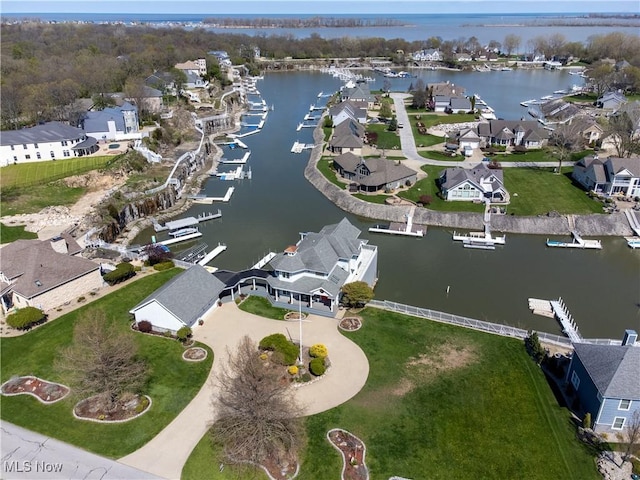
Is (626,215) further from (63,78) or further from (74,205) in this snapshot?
(63,78)

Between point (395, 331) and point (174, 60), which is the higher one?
point (174, 60)

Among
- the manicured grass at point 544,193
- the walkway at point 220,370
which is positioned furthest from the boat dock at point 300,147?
the walkway at point 220,370

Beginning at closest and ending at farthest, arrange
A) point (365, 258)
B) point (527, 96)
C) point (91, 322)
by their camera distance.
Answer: point (91, 322), point (365, 258), point (527, 96)

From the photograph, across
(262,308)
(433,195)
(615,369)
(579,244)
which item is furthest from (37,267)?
(579,244)

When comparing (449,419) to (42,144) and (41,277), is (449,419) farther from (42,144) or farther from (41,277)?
(42,144)

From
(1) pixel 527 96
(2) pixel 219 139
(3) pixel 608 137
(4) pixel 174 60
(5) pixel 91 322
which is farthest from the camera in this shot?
(4) pixel 174 60

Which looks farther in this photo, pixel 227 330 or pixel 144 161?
pixel 144 161

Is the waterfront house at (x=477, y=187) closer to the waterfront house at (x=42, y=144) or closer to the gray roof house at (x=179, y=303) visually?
the gray roof house at (x=179, y=303)

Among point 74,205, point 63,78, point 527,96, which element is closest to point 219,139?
point 63,78

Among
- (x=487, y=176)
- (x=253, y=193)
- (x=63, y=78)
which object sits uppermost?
(x=63, y=78)
